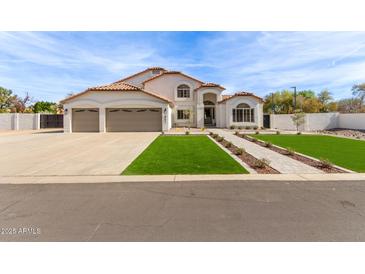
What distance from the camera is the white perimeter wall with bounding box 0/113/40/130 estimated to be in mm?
31734

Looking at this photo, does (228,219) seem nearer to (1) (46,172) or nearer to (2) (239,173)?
(2) (239,173)

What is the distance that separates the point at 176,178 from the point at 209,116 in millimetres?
26699

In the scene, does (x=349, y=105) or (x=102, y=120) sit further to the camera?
(x=349, y=105)

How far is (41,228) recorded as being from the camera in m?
3.84

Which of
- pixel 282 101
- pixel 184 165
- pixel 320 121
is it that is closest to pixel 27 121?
pixel 184 165

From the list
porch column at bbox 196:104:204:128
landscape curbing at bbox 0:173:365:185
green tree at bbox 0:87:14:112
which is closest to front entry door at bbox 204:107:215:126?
porch column at bbox 196:104:204:128

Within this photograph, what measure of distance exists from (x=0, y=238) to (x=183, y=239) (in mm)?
2839

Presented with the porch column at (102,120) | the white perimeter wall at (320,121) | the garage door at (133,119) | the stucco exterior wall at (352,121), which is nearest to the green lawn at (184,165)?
the garage door at (133,119)

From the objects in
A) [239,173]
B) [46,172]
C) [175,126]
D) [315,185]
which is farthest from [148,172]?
[175,126]

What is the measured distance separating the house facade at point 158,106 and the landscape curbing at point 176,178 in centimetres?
1840

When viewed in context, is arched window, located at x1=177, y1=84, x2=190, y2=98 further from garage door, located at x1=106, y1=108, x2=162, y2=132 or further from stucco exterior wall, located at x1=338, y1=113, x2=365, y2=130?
stucco exterior wall, located at x1=338, y1=113, x2=365, y2=130

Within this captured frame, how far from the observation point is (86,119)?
25.1 m

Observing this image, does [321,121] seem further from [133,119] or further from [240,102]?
[133,119]

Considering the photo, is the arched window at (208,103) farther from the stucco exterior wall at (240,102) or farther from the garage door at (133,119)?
the garage door at (133,119)
